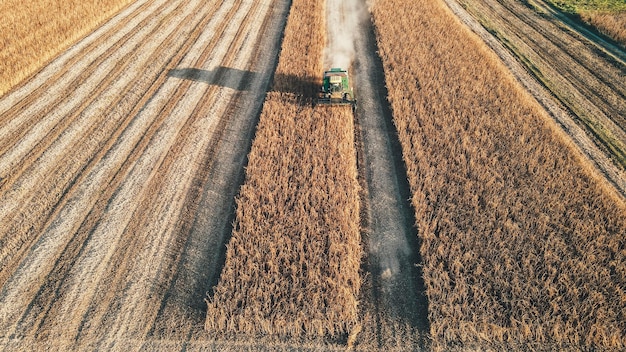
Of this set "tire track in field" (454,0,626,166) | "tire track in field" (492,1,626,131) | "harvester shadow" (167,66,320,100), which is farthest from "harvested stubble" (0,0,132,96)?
"tire track in field" (492,1,626,131)

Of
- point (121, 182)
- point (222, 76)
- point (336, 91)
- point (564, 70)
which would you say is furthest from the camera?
point (564, 70)

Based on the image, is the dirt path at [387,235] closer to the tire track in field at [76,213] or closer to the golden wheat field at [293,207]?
the golden wheat field at [293,207]

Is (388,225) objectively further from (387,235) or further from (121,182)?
(121,182)

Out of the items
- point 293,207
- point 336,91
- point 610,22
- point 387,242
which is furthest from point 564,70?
point 293,207

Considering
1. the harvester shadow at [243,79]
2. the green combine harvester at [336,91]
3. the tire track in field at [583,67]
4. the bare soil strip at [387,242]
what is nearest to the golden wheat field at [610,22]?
the tire track in field at [583,67]

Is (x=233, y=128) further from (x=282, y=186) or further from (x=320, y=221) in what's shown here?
(x=320, y=221)

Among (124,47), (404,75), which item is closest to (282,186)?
(404,75)
